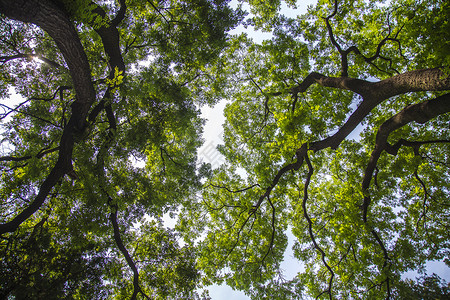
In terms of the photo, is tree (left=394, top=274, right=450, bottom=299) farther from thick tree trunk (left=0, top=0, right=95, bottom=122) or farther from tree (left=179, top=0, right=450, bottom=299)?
thick tree trunk (left=0, top=0, right=95, bottom=122)

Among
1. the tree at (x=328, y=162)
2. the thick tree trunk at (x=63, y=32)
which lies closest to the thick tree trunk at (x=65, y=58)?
the thick tree trunk at (x=63, y=32)

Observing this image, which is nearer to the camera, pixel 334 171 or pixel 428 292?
pixel 428 292

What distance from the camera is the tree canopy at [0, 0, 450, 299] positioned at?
17.4 ft

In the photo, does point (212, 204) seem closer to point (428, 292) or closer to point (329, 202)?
point (329, 202)

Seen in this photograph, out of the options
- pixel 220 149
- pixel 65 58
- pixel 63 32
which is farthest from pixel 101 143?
pixel 220 149

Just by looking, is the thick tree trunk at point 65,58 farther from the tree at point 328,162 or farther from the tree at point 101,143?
the tree at point 328,162

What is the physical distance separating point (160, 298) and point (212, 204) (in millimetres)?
4204

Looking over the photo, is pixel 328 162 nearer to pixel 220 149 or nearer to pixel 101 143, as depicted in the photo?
pixel 220 149

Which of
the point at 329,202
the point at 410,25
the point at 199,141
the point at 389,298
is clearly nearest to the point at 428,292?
the point at 389,298

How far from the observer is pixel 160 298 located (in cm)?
822

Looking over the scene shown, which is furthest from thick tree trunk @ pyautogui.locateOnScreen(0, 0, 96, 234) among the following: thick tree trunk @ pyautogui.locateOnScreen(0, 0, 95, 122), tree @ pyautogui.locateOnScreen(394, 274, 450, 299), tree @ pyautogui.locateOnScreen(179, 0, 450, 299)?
tree @ pyautogui.locateOnScreen(394, 274, 450, 299)

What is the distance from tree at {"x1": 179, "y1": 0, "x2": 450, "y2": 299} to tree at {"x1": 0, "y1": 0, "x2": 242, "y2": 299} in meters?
2.09

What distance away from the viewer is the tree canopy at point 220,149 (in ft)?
17.4

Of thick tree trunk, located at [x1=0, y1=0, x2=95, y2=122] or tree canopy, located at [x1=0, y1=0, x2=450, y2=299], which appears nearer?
thick tree trunk, located at [x1=0, y1=0, x2=95, y2=122]
